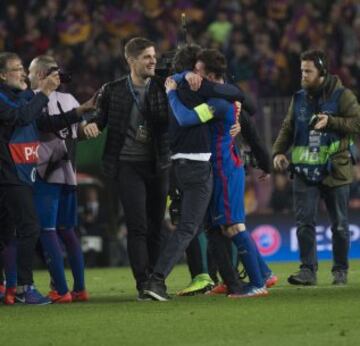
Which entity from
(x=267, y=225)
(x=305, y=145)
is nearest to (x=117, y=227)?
(x=267, y=225)

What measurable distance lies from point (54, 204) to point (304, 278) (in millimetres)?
2724

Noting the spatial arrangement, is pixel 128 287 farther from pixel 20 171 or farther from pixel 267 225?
pixel 267 225

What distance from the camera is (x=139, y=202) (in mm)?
11969

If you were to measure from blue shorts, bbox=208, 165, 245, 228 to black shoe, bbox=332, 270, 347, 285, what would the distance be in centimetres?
211

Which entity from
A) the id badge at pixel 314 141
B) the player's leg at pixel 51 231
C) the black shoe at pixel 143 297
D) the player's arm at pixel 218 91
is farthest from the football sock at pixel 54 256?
the id badge at pixel 314 141

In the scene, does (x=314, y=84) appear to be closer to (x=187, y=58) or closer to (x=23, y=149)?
(x=187, y=58)

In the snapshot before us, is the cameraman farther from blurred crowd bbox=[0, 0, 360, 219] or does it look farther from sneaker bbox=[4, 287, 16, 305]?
blurred crowd bbox=[0, 0, 360, 219]

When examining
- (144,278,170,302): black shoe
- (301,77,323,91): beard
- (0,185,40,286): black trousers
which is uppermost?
(301,77,323,91): beard

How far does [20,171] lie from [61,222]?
0.87 meters

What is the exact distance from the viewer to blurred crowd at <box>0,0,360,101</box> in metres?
24.0

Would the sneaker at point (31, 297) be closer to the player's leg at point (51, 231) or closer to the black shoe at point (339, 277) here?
the player's leg at point (51, 231)

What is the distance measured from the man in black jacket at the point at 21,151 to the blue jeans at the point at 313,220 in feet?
8.96

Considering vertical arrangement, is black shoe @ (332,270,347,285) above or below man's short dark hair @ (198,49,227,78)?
below

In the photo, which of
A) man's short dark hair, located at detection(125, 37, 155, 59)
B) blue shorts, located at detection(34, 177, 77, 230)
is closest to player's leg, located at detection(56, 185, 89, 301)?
blue shorts, located at detection(34, 177, 77, 230)
